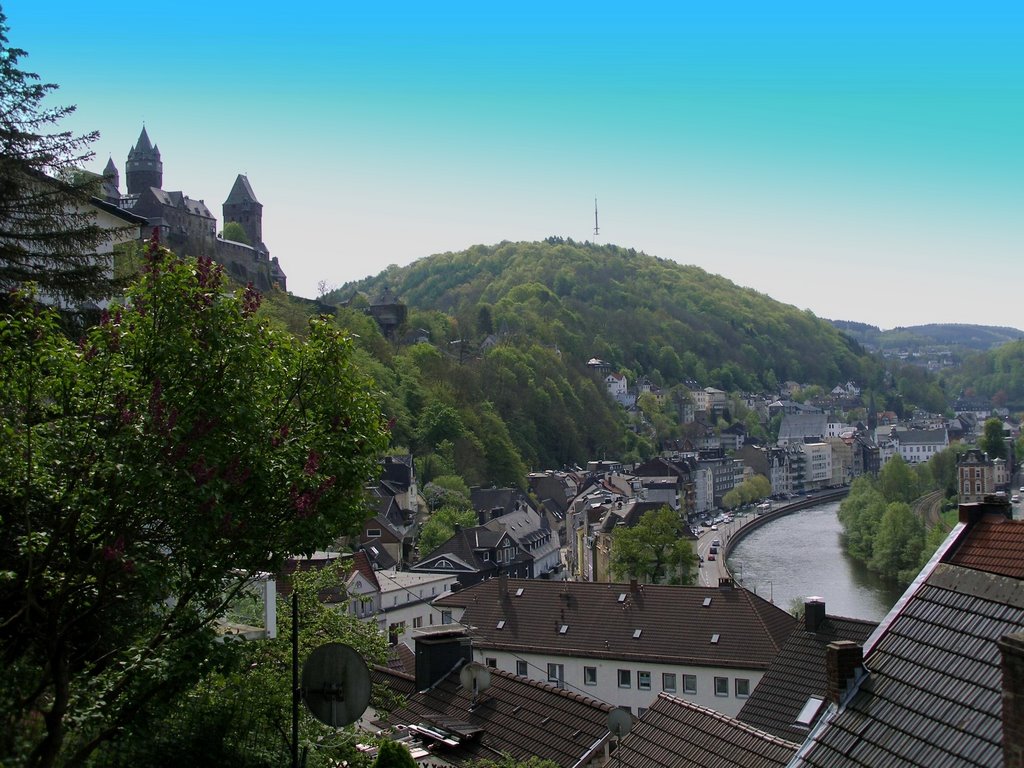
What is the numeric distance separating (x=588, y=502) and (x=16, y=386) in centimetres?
5260

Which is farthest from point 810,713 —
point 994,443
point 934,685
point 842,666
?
point 994,443

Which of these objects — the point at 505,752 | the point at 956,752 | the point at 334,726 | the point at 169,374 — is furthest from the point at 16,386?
the point at 505,752

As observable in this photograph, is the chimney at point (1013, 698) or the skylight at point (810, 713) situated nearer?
the chimney at point (1013, 698)

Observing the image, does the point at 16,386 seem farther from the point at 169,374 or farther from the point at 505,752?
the point at 505,752

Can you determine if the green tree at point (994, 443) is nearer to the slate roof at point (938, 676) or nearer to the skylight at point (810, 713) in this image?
the skylight at point (810, 713)

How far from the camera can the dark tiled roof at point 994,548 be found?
243 inches

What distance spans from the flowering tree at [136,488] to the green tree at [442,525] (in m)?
37.5

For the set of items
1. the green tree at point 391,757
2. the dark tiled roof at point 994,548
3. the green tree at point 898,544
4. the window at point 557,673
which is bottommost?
the green tree at point 898,544

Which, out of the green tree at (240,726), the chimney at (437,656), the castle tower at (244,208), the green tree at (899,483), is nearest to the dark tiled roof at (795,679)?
the chimney at (437,656)

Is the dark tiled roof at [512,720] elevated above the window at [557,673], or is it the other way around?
the dark tiled roof at [512,720]

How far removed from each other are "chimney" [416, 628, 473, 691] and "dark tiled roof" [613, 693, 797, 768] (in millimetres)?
4327

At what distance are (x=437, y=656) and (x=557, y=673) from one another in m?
10.4

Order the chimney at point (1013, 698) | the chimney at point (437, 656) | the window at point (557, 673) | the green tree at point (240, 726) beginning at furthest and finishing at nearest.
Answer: the window at point (557, 673) < the chimney at point (437, 656) < the green tree at point (240, 726) < the chimney at point (1013, 698)

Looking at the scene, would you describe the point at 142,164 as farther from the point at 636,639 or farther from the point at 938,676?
the point at 938,676
